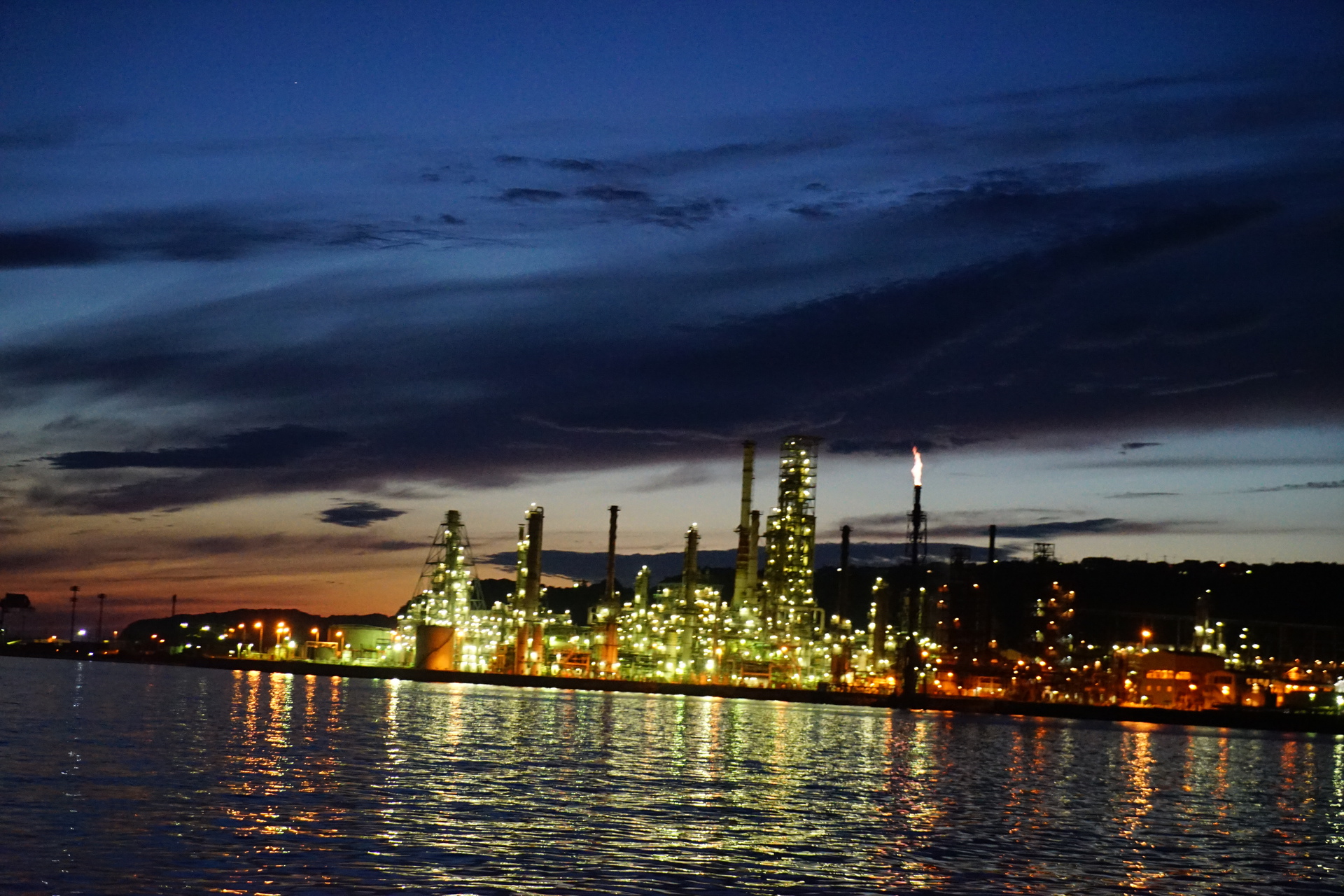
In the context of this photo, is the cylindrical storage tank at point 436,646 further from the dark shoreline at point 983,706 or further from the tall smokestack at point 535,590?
the tall smokestack at point 535,590

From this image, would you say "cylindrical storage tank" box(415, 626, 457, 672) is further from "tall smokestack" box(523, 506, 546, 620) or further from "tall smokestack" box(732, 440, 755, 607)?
"tall smokestack" box(732, 440, 755, 607)

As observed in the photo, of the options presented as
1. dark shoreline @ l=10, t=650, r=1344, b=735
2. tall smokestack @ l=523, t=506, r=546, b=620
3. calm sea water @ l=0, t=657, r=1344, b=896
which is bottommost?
dark shoreline @ l=10, t=650, r=1344, b=735

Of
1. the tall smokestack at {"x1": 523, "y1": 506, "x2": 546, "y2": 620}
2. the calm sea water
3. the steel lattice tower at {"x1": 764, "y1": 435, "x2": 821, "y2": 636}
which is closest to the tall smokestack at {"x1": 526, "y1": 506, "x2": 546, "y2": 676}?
the tall smokestack at {"x1": 523, "y1": 506, "x2": 546, "y2": 620}

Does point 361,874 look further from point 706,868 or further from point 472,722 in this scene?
point 472,722

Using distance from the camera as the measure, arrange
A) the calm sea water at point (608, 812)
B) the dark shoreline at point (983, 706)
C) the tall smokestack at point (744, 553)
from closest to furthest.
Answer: the calm sea water at point (608, 812)
the dark shoreline at point (983, 706)
the tall smokestack at point (744, 553)

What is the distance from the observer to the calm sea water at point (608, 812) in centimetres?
2825

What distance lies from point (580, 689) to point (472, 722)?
326 feet

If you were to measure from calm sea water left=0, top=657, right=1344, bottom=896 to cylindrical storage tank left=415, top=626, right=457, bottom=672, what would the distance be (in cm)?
10302

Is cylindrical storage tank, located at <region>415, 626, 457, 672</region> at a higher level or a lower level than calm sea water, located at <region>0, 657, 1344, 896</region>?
lower

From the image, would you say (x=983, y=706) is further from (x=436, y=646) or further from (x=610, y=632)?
(x=436, y=646)

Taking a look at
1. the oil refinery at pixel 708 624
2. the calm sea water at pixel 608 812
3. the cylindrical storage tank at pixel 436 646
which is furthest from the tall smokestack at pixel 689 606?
the calm sea water at pixel 608 812

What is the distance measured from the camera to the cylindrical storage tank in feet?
619

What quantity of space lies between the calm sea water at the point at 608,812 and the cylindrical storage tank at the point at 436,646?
10302cm

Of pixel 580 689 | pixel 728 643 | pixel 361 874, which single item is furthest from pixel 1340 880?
pixel 580 689
